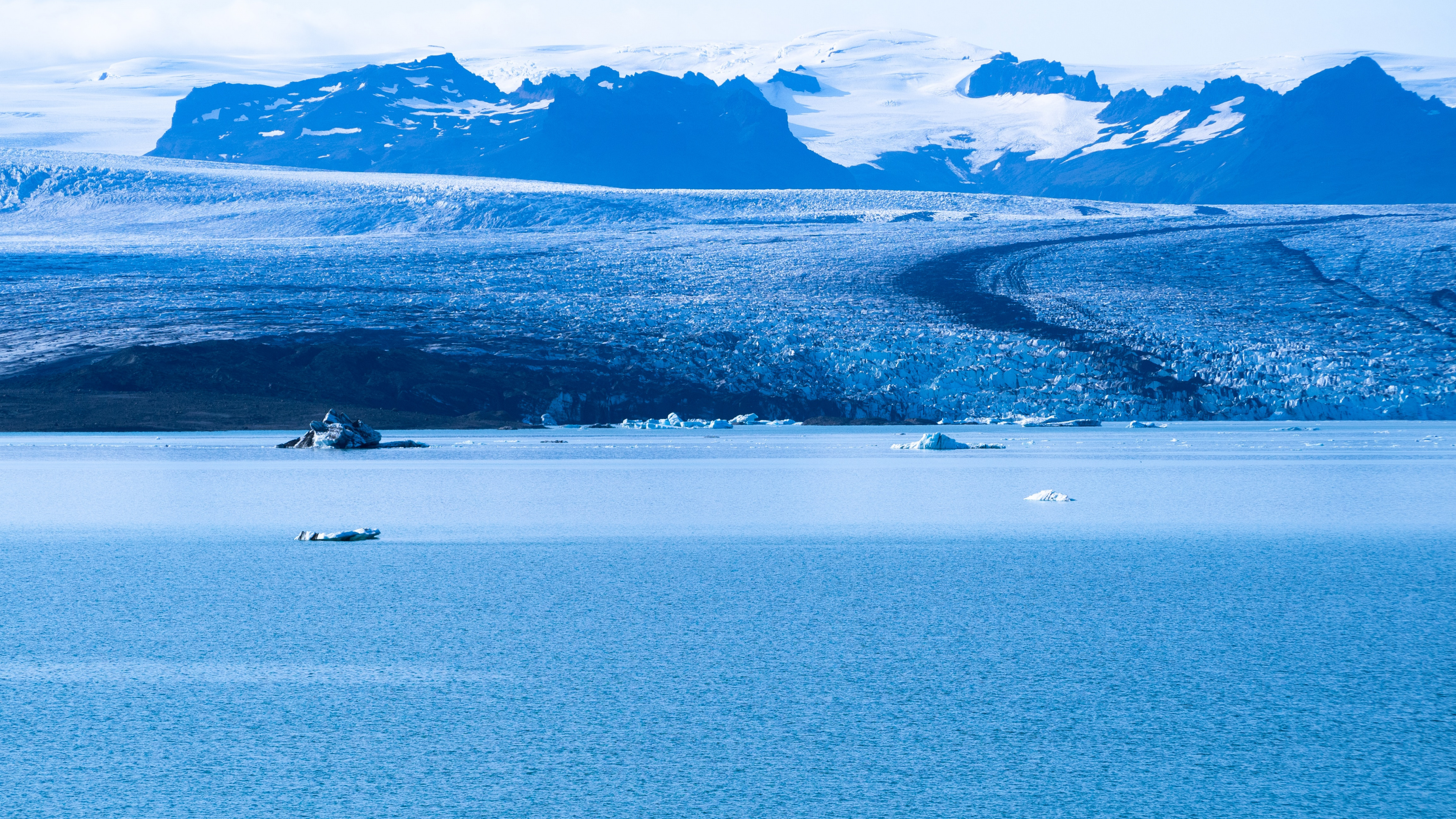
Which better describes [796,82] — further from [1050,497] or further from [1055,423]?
[1050,497]

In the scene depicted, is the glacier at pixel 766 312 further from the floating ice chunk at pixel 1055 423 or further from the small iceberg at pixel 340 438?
the small iceberg at pixel 340 438

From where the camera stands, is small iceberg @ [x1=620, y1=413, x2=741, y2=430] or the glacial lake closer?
the glacial lake

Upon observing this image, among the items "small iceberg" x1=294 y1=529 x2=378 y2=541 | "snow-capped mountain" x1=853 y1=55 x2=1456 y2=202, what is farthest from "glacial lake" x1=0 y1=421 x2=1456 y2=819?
"snow-capped mountain" x1=853 y1=55 x2=1456 y2=202

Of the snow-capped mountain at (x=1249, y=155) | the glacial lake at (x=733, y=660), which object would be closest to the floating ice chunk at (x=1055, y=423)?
the glacial lake at (x=733, y=660)

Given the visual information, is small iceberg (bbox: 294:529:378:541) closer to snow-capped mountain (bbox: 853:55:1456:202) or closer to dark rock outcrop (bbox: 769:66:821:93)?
snow-capped mountain (bbox: 853:55:1456:202)

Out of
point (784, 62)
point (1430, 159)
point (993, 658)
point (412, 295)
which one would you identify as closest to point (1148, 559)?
point (993, 658)

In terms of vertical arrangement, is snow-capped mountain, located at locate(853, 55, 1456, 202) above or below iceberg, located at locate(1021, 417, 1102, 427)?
above

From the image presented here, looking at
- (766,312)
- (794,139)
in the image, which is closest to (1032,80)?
(794,139)
